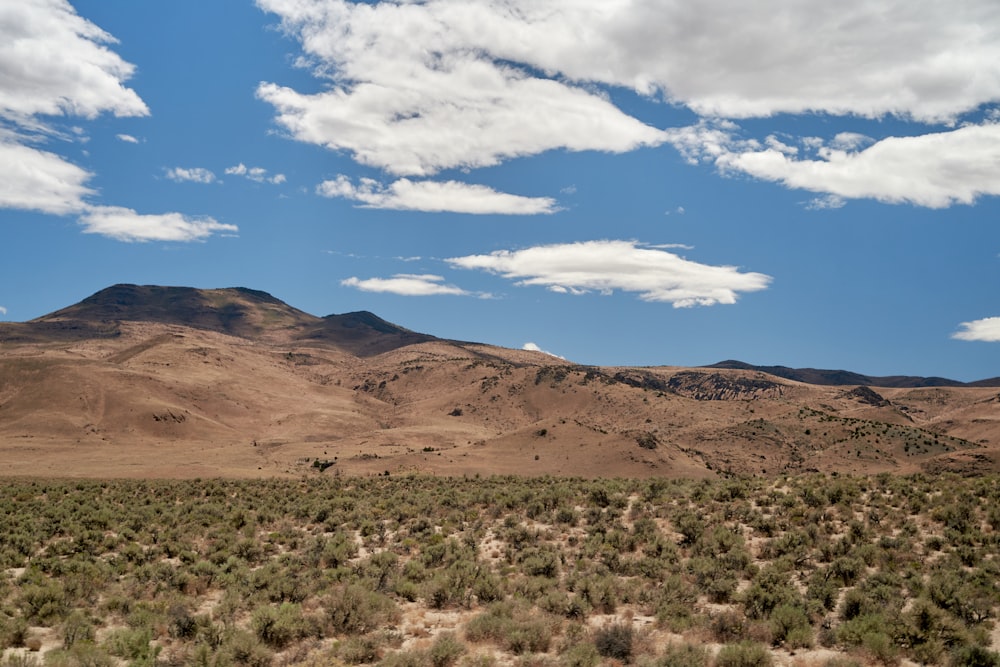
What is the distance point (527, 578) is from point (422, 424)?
93192 millimetres

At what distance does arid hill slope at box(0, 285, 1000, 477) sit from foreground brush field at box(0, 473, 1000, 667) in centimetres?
3722

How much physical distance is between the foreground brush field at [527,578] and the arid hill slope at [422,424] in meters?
37.2

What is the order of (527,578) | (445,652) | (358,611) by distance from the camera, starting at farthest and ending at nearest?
(527,578), (358,611), (445,652)

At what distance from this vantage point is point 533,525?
2492 centimetres

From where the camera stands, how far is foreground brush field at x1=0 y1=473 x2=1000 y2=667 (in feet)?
44.0

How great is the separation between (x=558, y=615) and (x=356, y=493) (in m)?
20.8

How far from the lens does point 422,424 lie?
360 ft

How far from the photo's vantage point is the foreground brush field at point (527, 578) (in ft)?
44.0

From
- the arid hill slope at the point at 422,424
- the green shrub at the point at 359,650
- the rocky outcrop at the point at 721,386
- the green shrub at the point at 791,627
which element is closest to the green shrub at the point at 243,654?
the green shrub at the point at 359,650

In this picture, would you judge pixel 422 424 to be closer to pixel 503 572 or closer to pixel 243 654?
pixel 503 572

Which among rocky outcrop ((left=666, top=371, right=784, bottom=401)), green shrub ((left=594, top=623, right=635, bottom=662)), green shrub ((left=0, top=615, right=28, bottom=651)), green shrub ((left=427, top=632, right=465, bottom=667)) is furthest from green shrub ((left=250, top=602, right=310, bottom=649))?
rocky outcrop ((left=666, top=371, right=784, bottom=401))

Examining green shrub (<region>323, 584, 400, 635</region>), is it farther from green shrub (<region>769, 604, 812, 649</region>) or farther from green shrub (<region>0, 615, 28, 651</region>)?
Answer: green shrub (<region>769, 604, 812, 649</region>)

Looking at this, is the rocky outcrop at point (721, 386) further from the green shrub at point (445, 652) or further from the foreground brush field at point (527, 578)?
the green shrub at point (445, 652)

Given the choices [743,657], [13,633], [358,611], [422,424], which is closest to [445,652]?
[358,611]
